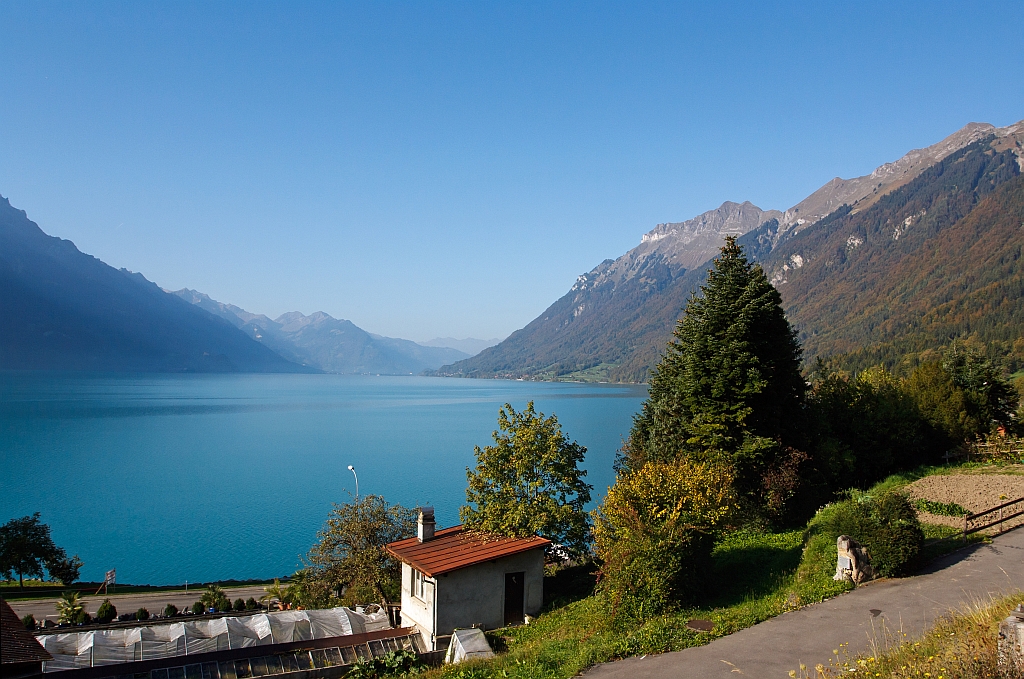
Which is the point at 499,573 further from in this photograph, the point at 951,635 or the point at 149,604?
the point at 149,604

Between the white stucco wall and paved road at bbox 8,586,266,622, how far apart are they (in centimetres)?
1849

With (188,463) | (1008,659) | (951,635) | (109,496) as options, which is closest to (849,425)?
(951,635)

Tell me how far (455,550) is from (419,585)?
1670mm

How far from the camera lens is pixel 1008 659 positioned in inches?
259

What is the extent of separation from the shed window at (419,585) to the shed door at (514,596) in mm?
2795

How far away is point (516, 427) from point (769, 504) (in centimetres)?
1015

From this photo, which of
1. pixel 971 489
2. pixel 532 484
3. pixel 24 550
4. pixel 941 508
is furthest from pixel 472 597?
pixel 24 550

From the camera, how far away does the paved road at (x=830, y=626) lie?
10.7 metres

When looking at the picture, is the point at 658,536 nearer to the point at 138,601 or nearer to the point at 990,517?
the point at 990,517

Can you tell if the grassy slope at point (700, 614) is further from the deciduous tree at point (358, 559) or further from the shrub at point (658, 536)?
the deciduous tree at point (358, 559)

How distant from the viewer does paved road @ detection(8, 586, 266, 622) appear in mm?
31573

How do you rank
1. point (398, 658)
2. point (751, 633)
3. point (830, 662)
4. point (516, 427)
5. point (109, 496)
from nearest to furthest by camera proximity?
point (830, 662)
point (751, 633)
point (398, 658)
point (516, 427)
point (109, 496)

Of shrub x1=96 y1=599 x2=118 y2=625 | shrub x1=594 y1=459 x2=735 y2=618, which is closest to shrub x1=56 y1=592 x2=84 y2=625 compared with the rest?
shrub x1=96 y1=599 x2=118 y2=625

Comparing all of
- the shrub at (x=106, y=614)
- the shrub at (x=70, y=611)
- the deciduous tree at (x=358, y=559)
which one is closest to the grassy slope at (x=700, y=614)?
the deciduous tree at (x=358, y=559)
